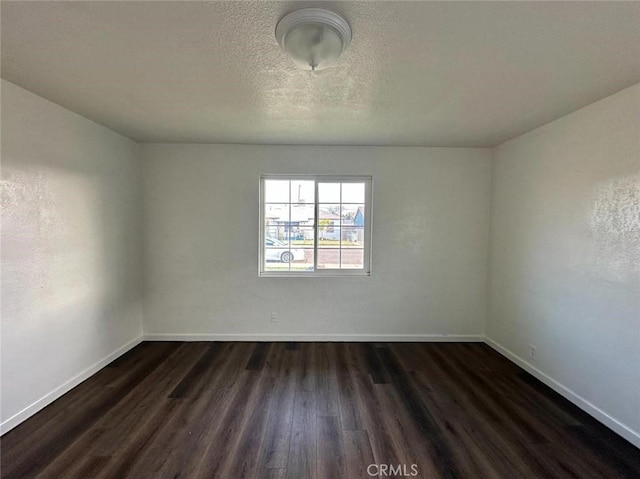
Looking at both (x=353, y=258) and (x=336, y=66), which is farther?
(x=353, y=258)

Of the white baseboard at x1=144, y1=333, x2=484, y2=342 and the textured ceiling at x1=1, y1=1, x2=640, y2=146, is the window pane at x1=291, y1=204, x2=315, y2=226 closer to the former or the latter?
the textured ceiling at x1=1, y1=1, x2=640, y2=146

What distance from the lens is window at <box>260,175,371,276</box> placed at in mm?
3449

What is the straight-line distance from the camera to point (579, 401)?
2217 millimetres

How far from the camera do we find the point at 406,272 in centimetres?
343

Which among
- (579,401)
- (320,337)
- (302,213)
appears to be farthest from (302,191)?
(579,401)

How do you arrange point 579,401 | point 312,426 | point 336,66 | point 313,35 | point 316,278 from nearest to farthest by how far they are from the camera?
point 313,35, point 336,66, point 312,426, point 579,401, point 316,278

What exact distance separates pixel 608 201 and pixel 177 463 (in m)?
3.44

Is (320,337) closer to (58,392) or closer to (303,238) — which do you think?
(303,238)

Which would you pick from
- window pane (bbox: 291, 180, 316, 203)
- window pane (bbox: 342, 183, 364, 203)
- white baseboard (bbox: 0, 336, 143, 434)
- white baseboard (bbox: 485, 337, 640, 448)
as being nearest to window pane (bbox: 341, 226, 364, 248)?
window pane (bbox: 342, 183, 364, 203)

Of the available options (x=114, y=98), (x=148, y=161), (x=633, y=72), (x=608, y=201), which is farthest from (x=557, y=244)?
(x=148, y=161)

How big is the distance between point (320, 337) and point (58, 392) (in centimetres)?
246

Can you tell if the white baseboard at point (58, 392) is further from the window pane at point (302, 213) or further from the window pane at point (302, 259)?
the window pane at point (302, 213)

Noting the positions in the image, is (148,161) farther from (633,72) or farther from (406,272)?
(633,72)

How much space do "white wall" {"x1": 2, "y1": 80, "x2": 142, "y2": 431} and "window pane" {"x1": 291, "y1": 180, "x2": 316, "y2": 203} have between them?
6.19 feet
